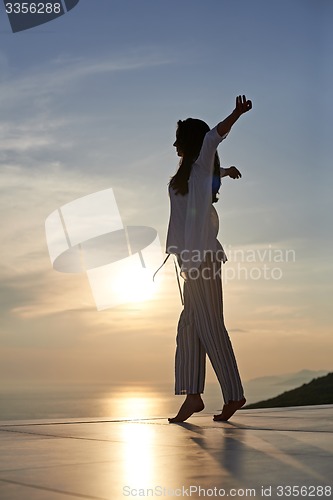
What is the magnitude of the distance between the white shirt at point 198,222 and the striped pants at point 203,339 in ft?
0.24

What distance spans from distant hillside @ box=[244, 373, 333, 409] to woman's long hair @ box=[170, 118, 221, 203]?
3.77 metres

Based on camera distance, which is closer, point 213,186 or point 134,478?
point 134,478

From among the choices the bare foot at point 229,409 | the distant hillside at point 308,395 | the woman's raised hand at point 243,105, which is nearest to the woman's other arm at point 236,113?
the woman's raised hand at point 243,105

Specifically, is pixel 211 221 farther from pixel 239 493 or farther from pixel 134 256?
pixel 239 493

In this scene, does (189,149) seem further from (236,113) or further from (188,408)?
(188,408)

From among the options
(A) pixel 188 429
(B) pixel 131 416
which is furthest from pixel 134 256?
(A) pixel 188 429

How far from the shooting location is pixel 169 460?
2.36 m

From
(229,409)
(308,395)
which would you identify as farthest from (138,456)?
(308,395)

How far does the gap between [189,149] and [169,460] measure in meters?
2.14

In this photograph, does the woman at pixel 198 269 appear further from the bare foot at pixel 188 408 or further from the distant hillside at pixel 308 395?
the distant hillside at pixel 308 395

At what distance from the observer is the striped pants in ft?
13.1

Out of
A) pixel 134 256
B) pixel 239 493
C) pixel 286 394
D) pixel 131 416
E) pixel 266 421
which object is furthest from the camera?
pixel 286 394

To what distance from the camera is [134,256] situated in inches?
235

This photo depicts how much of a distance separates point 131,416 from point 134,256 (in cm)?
153
